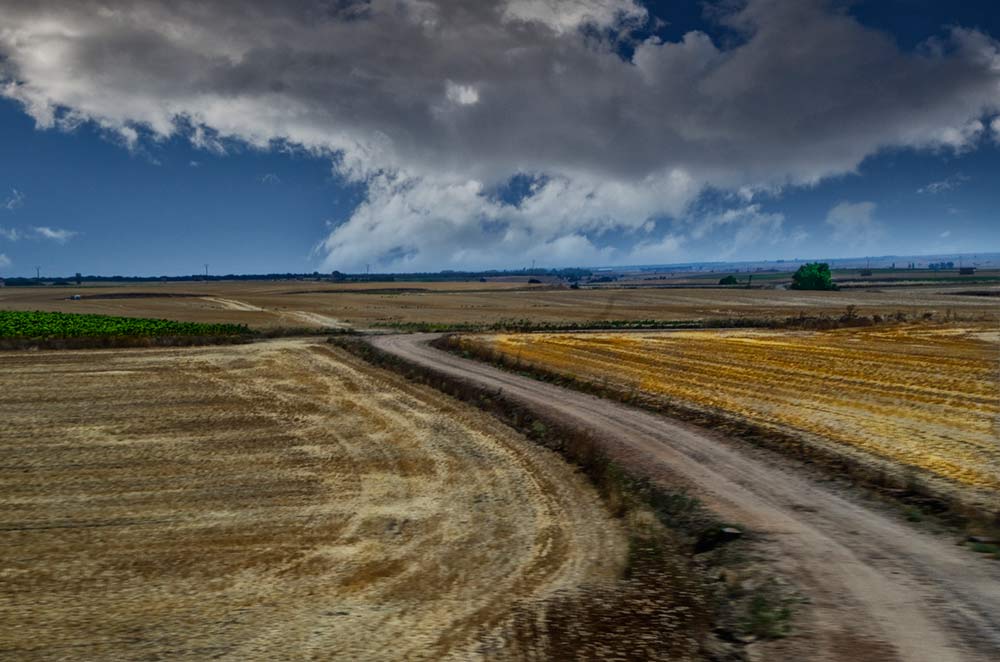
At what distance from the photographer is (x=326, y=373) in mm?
37875

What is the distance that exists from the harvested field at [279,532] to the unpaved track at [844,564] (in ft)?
9.53

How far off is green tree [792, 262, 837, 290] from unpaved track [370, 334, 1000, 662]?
474 ft

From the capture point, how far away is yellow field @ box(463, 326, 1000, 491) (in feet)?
65.8

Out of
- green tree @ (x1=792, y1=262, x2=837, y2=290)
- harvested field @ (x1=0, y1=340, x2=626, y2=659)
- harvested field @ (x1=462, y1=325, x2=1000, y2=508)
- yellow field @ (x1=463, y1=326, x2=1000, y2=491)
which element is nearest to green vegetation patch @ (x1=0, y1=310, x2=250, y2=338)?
harvested field @ (x1=462, y1=325, x2=1000, y2=508)

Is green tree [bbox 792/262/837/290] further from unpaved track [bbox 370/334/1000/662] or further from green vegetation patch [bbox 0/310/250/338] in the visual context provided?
unpaved track [bbox 370/334/1000/662]

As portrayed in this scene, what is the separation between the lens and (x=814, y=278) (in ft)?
499

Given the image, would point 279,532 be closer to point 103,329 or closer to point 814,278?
point 103,329

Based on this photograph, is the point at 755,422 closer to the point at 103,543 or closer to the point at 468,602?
the point at 468,602

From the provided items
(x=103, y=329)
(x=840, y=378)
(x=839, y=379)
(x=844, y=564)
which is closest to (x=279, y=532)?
(x=844, y=564)

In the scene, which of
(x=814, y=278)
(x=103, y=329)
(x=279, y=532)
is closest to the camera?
(x=279, y=532)

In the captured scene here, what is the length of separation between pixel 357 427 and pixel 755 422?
13512mm

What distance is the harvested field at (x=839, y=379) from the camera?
19.8 metres

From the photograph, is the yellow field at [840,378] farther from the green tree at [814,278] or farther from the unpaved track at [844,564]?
the green tree at [814,278]

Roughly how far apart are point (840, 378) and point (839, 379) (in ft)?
1.11
